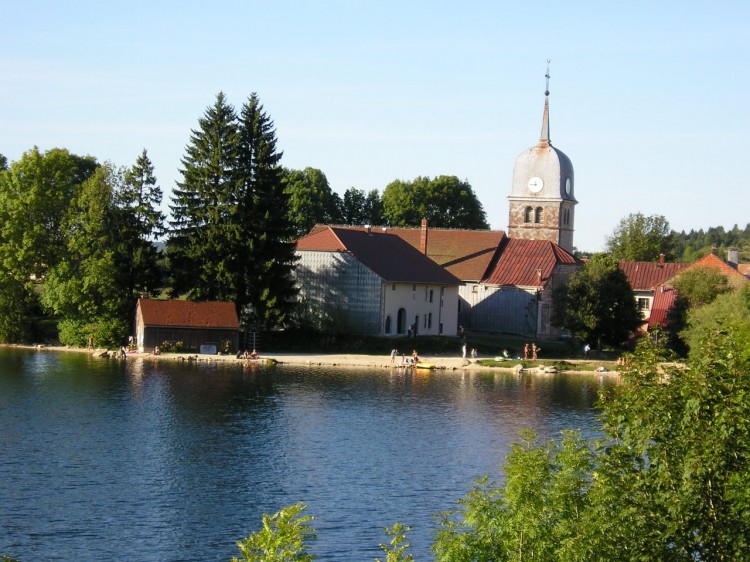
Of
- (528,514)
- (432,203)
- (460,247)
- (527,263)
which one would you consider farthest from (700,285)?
(528,514)

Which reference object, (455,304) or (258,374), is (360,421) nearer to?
(258,374)

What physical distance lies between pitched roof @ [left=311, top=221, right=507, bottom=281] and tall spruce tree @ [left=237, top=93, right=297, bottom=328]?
503 inches

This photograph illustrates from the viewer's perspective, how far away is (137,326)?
241 ft

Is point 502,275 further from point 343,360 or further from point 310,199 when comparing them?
point 310,199

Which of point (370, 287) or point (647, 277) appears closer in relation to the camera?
point (370, 287)

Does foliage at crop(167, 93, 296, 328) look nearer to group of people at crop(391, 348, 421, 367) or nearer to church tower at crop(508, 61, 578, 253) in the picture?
group of people at crop(391, 348, 421, 367)

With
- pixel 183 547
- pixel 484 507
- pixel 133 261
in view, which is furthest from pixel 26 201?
pixel 484 507

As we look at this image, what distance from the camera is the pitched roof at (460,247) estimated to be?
8944 cm

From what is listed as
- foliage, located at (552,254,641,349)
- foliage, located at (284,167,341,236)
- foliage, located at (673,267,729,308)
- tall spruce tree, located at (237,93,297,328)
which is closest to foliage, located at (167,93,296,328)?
tall spruce tree, located at (237,93,297,328)

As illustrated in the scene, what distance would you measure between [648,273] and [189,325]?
45360 mm

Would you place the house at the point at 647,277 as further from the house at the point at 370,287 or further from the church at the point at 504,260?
the house at the point at 370,287

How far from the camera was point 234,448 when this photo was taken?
41844 millimetres

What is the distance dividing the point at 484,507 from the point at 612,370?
4836 centimetres

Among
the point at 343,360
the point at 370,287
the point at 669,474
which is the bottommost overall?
the point at 669,474
